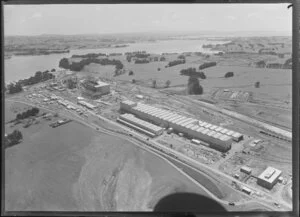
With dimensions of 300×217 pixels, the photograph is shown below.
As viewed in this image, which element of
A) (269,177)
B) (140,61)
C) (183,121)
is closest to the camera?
(269,177)

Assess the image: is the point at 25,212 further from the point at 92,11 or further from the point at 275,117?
the point at 275,117

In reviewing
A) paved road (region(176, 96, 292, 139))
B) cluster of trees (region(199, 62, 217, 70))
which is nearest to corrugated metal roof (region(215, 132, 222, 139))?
paved road (region(176, 96, 292, 139))

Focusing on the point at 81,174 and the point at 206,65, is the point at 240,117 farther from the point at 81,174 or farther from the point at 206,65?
the point at 81,174

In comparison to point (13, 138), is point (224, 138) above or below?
below

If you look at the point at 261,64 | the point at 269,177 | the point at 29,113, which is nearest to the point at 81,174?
the point at 29,113

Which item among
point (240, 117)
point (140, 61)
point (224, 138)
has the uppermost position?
point (140, 61)

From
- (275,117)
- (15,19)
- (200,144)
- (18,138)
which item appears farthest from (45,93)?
(275,117)

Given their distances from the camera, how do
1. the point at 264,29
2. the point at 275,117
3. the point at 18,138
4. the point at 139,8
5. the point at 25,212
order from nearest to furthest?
1. the point at 25,212
2. the point at 139,8
3. the point at 18,138
4. the point at 264,29
5. the point at 275,117

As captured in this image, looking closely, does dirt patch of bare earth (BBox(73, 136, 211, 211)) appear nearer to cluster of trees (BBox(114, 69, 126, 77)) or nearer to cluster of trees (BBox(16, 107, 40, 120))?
cluster of trees (BBox(16, 107, 40, 120))
